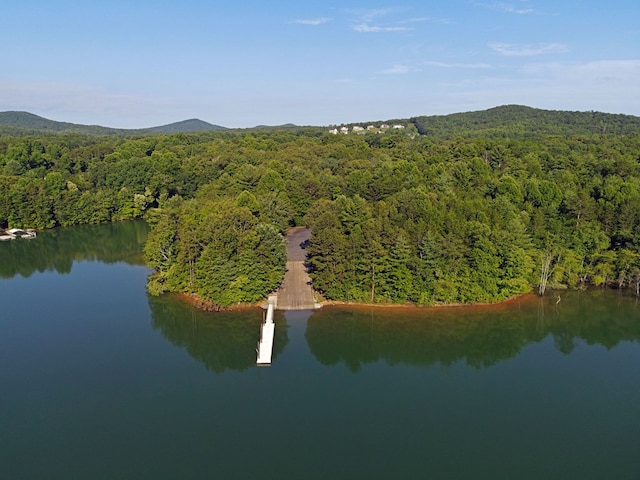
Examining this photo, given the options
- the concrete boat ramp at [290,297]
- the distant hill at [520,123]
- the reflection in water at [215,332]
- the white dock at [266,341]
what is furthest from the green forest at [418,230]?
the distant hill at [520,123]

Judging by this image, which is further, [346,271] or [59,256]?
[59,256]

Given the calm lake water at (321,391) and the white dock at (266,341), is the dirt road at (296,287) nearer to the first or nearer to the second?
the calm lake water at (321,391)

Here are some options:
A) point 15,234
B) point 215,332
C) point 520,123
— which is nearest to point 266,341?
point 215,332

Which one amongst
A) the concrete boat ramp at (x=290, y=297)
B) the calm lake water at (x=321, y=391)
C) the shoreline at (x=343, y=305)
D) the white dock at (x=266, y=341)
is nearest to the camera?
the calm lake water at (x=321, y=391)

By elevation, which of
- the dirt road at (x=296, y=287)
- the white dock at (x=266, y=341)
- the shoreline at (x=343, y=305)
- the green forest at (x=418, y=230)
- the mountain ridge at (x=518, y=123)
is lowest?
the white dock at (x=266, y=341)

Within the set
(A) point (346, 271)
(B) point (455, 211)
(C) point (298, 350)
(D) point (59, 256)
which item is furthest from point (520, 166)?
(D) point (59, 256)

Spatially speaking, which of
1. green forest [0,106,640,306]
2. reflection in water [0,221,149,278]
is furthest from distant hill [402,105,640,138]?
reflection in water [0,221,149,278]

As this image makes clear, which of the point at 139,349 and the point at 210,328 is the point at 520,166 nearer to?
the point at 210,328

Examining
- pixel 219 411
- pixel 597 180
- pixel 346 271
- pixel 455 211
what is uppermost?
pixel 597 180
